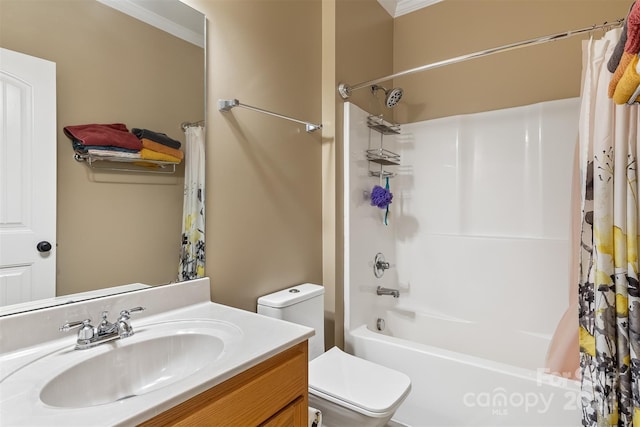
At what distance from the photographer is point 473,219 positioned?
233cm

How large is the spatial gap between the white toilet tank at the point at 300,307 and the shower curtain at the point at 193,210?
362 millimetres

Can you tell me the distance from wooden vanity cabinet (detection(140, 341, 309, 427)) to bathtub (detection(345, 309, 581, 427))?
91 centimetres

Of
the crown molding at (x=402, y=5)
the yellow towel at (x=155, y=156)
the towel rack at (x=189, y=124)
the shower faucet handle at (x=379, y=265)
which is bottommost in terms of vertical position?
the shower faucet handle at (x=379, y=265)

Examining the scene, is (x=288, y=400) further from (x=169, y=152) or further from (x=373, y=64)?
(x=373, y=64)

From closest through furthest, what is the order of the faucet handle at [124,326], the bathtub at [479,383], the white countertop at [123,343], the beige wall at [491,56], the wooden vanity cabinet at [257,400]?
1. the white countertop at [123,343]
2. the wooden vanity cabinet at [257,400]
3. the faucet handle at [124,326]
4. the bathtub at [479,383]
5. the beige wall at [491,56]

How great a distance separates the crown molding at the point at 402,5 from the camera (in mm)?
2471

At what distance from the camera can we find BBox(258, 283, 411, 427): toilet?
1316 millimetres

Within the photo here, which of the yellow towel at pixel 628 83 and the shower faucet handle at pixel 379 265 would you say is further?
the shower faucet handle at pixel 379 265

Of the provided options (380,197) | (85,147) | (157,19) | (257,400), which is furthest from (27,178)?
(380,197)

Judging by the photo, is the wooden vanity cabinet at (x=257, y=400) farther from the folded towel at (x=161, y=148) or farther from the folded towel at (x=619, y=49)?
the folded towel at (x=619, y=49)

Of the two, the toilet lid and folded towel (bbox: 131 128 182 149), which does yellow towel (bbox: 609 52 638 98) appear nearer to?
the toilet lid

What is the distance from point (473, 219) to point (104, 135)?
2.19 meters

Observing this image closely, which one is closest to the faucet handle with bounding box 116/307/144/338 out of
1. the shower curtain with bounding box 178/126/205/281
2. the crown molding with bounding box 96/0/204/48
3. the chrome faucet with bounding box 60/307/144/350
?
the chrome faucet with bounding box 60/307/144/350

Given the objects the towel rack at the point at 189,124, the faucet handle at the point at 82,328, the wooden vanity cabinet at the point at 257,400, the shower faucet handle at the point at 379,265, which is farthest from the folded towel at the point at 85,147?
the shower faucet handle at the point at 379,265
